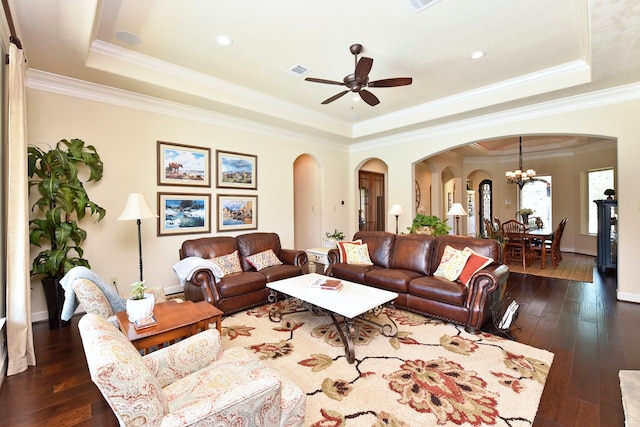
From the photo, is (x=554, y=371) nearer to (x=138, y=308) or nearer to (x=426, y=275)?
(x=426, y=275)

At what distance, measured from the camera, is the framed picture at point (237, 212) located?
5.11m

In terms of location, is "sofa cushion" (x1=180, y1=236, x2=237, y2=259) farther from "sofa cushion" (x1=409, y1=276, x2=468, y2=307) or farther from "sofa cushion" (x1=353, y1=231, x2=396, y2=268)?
"sofa cushion" (x1=409, y1=276, x2=468, y2=307)

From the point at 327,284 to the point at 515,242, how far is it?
5751mm

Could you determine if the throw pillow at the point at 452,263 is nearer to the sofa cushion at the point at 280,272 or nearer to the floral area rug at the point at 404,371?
the floral area rug at the point at 404,371

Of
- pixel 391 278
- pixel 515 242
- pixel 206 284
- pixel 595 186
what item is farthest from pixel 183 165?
pixel 595 186

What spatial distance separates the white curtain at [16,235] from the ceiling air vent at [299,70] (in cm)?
272

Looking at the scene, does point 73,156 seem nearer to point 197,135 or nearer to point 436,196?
point 197,135

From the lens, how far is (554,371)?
244 centimetres

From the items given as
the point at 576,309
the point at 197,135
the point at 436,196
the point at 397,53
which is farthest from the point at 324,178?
the point at 576,309

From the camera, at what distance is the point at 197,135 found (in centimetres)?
480

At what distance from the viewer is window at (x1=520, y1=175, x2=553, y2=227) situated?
9.29 metres

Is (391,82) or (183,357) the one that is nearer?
(183,357)

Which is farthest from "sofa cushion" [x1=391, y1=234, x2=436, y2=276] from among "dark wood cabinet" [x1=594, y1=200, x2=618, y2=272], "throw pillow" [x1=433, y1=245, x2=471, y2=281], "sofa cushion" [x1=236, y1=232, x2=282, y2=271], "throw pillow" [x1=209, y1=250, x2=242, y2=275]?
"dark wood cabinet" [x1=594, y1=200, x2=618, y2=272]

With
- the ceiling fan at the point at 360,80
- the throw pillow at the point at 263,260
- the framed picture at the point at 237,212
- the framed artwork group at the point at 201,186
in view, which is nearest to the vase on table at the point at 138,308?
the throw pillow at the point at 263,260
